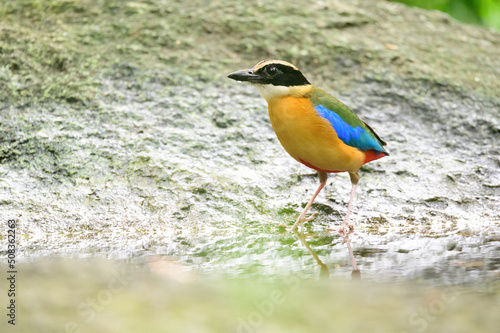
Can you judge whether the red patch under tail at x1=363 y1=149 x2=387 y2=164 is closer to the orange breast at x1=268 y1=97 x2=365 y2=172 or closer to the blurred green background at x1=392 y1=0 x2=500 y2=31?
the orange breast at x1=268 y1=97 x2=365 y2=172

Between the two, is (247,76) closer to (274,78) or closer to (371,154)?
(274,78)

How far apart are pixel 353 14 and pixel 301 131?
3866 mm

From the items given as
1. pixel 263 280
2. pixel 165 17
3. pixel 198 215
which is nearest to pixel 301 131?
pixel 198 215

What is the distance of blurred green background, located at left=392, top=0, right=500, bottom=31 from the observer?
10.1m

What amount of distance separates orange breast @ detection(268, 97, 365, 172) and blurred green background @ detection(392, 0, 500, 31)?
23.7ft

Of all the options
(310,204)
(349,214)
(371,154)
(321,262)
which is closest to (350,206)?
(349,214)

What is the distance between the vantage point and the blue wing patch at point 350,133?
4.17 m

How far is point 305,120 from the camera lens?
4074 mm

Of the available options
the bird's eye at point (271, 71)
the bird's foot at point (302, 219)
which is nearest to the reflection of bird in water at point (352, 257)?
the bird's foot at point (302, 219)

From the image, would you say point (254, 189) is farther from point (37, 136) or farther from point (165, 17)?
point (165, 17)

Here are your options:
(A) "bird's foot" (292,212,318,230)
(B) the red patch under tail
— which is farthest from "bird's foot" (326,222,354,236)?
(B) the red patch under tail

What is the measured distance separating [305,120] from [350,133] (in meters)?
0.45

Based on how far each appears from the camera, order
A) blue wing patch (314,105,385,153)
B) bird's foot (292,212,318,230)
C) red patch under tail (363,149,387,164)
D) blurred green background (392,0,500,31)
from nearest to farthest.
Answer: blue wing patch (314,105,385,153) < bird's foot (292,212,318,230) < red patch under tail (363,149,387,164) < blurred green background (392,0,500,31)

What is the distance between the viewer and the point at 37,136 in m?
4.95
